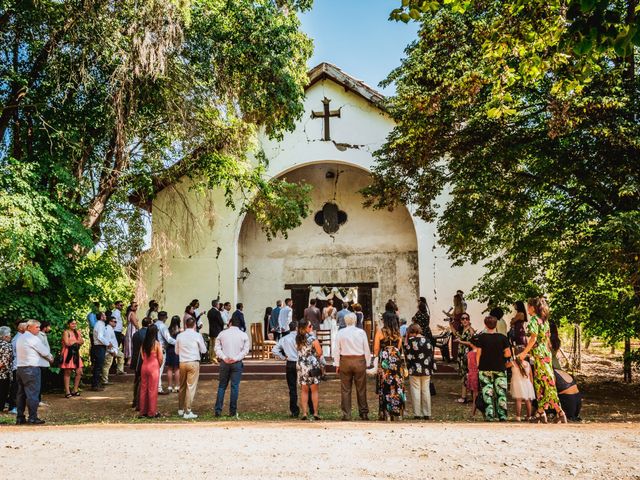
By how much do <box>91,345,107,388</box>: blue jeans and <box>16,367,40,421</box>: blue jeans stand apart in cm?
371

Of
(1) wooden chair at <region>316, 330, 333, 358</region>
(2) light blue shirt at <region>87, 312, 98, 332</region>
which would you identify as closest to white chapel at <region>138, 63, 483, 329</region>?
(1) wooden chair at <region>316, 330, 333, 358</region>

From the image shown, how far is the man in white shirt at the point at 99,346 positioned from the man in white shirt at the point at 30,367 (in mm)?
3464

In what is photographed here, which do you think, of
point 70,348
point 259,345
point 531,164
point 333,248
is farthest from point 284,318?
point 531,164

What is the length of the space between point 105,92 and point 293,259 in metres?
11.1

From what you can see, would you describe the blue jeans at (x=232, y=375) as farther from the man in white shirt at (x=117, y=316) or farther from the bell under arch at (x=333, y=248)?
the bell under arch at (x=333, y=248)

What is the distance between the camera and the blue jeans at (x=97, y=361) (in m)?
13.3

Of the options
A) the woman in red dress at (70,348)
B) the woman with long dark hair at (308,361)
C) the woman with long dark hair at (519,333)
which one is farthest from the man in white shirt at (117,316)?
the woman with long dark hair at (519,333)

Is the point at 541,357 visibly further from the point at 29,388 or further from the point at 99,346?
the point at 99,346

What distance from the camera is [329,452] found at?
6477mm

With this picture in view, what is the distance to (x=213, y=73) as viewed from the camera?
13906mm

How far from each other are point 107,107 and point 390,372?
323 inches

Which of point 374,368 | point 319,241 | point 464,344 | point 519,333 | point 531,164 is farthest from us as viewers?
point 319,241

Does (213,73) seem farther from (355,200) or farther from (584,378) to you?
(584,378)

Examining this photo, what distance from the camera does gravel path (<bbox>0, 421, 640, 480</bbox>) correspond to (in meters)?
5.70
